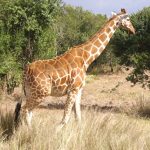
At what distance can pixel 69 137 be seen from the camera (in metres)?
A: 8.52

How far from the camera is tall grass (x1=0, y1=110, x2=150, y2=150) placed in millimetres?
8352

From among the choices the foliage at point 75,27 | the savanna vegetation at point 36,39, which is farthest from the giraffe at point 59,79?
the foliage at point 75,27

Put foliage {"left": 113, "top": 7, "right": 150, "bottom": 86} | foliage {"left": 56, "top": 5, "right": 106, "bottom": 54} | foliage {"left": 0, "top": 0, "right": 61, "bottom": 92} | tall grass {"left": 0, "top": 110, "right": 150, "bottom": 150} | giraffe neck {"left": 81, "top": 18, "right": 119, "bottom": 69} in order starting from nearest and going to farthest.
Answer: tall grass {"left": 0, "top": 110, "right": 150, "bottom": 150} → giraffe neck {"left": 81, "top": 18, "right": 119, "bottom": 69} → foliage {"left": 113, "top": 7, "right": 150, "bottom": 86} → foliage {"left": 0, "top": 0, "right": 61, "bottom": 92} → foliage {"left": 56, "top": 5, "right": 106, "bottom": 54}

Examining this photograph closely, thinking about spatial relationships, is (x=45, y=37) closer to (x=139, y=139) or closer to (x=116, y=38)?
(x=116, y=38)

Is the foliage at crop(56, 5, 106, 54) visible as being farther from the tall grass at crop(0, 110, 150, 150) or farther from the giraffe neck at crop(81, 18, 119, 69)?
the tall grass at crop(0, 110, 150, 150)

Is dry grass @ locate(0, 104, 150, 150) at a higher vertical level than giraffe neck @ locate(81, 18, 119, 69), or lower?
lower

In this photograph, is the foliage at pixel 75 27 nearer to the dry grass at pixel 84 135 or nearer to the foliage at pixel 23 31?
the foliage at pixel 23 31

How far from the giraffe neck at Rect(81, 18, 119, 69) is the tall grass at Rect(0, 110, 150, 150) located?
131 centimetres

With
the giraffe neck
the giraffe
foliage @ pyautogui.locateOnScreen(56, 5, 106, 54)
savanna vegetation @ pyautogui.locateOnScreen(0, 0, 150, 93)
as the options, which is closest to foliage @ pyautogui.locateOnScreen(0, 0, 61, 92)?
savanna vegetation @ pyautogui.locateOnScreen(0, 0, 150, 93)

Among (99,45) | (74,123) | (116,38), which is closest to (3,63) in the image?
(116,38)

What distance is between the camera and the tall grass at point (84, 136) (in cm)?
835

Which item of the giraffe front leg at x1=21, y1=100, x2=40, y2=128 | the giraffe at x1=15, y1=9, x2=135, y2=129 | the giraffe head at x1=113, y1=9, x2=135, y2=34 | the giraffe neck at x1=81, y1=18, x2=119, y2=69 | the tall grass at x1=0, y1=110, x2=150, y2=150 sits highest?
the giraffe head at x1=113, y1=9, x2=135, y2=34

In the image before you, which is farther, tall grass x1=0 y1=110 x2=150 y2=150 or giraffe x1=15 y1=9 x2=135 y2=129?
giraffe x1=15 y1=9 x2=135 y2=129

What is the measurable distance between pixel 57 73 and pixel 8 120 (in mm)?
1327
